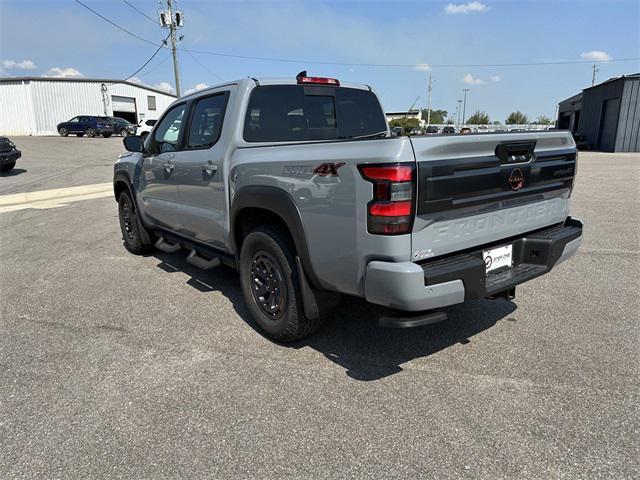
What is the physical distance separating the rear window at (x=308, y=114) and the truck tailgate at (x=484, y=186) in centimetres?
175

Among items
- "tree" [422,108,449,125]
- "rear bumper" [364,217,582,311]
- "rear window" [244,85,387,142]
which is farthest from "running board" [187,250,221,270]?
"tree" [422,108,449,125]

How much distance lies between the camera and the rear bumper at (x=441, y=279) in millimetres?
2447

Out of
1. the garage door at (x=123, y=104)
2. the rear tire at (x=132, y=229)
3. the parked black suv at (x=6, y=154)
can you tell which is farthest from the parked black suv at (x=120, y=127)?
the rear tire at (x=132, y=229)

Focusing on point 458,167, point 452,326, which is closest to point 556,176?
point 458,167

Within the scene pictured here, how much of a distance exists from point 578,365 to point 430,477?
5.24 ft

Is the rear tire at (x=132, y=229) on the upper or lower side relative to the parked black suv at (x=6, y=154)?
lower

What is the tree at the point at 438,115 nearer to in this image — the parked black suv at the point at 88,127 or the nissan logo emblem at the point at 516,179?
the parked black suv at the point at 88,127

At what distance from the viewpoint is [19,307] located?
4465 mm

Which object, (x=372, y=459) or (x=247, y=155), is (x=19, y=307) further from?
(x=372, y=459)

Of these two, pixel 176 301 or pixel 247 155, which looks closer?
pixel 247 155

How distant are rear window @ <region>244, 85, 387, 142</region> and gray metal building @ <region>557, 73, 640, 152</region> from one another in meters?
31.2

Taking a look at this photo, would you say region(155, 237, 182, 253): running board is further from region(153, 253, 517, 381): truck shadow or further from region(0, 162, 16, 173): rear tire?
region(0, 162, 16, 173): rear tire

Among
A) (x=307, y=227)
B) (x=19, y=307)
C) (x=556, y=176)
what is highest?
(x=556, y=176)

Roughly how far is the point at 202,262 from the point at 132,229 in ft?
7.85
